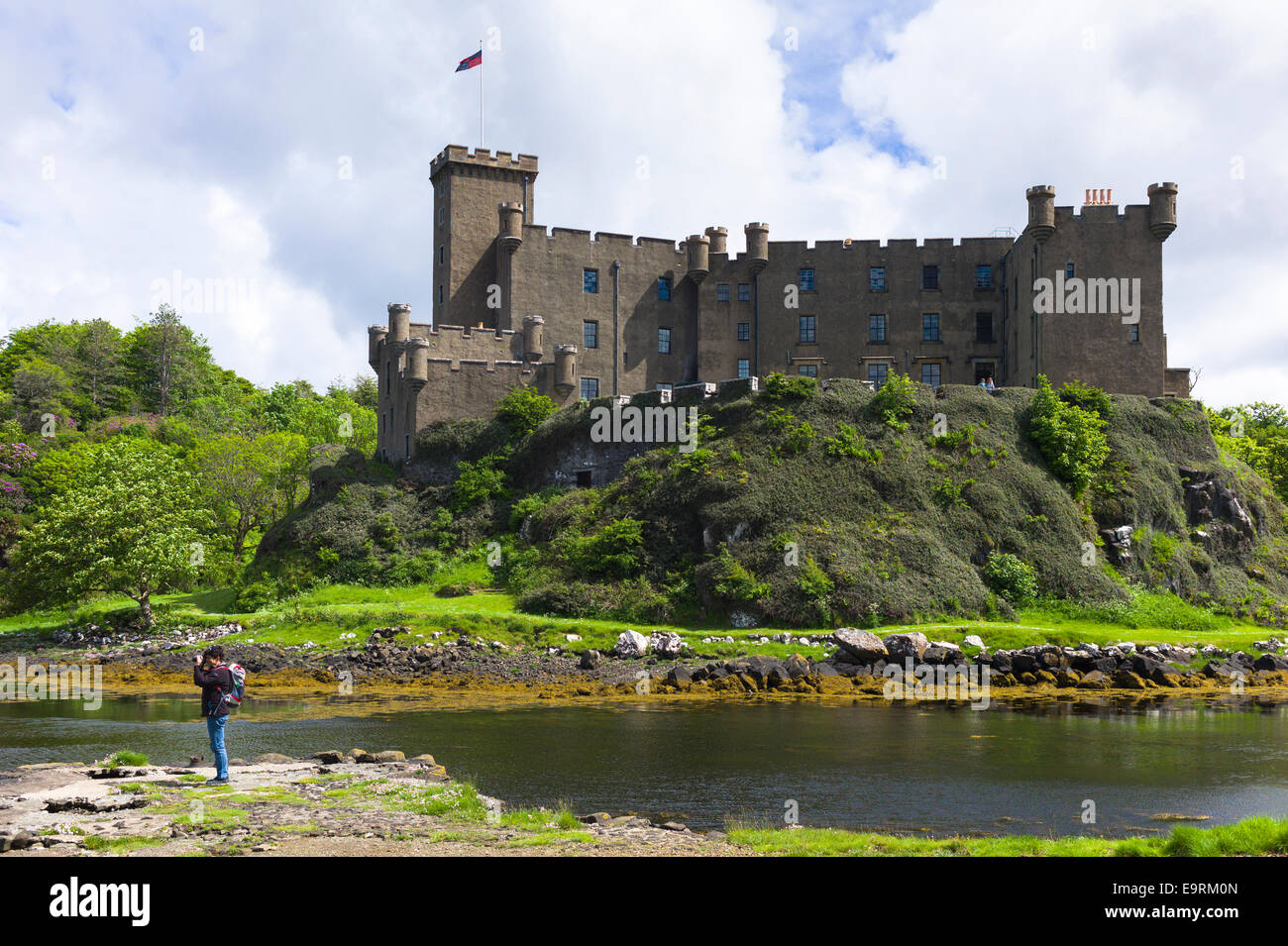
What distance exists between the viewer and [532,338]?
57.0 metres

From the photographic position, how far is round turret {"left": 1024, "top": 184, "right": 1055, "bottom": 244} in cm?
5456

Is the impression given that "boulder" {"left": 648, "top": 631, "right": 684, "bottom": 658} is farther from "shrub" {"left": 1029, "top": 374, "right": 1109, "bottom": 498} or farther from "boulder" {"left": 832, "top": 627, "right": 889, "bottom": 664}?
"shrub" {"left": 1029, "top": 374, "right": 1109, "bottom": 498}

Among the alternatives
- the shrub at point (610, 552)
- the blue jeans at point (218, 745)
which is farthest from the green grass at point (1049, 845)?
the shrub at point (610, 552)

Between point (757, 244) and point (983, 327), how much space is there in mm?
14247

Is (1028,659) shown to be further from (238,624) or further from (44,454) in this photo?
(44,454)

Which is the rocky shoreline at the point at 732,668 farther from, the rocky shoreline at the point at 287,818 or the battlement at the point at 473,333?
the battlement at the point at 473,333

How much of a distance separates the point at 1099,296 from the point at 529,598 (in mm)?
34378

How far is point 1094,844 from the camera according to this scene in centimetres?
1292

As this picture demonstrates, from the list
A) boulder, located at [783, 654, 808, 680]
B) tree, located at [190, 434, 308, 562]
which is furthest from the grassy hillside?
tree, located at [190, 434, 308, 562]

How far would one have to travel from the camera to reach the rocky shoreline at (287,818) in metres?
12.2

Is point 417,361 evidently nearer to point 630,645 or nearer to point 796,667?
point 630,645

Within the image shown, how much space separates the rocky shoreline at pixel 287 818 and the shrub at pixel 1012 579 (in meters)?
31.2

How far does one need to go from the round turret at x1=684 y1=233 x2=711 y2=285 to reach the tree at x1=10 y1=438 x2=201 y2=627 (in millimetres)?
30900
